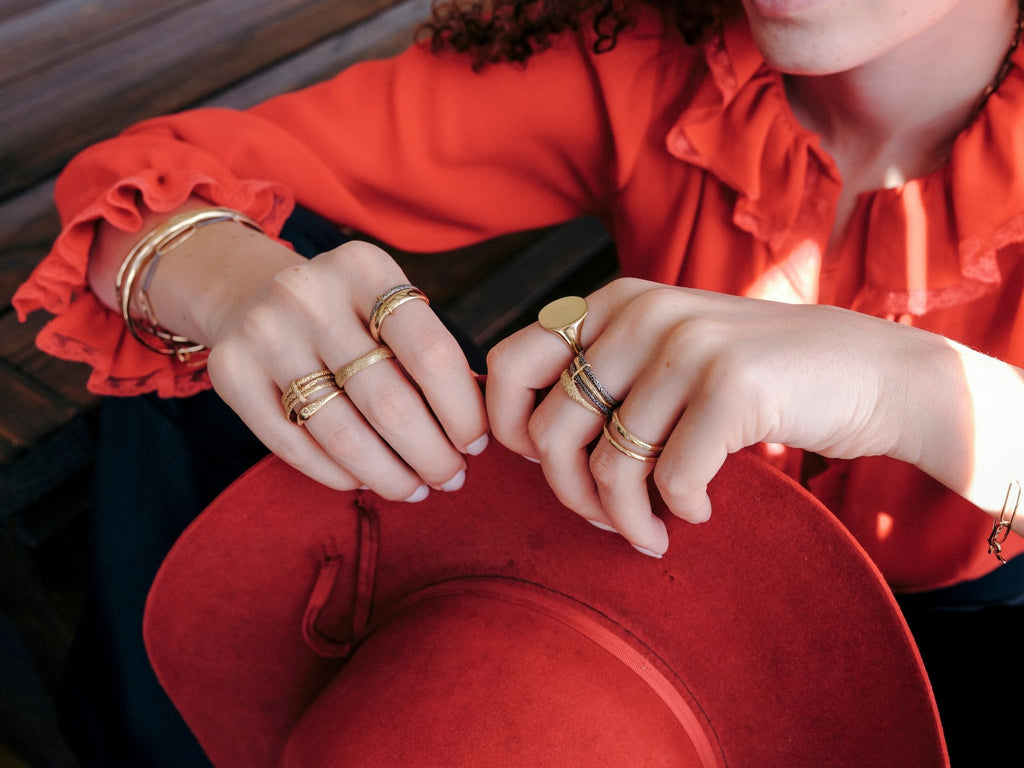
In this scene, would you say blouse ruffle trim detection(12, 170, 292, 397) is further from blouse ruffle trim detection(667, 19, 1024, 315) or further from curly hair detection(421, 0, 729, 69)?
blouse ruffle trim detection(667, 19, 1024, 315)

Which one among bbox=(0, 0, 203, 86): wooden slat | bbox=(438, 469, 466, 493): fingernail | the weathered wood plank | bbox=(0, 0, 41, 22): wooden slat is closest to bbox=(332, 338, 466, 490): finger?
bbox=(438, 469, 466, 493): fingernail

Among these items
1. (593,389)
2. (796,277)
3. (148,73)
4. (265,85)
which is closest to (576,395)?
(593,389)

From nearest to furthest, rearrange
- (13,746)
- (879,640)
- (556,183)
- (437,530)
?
(879,640)
(437,530)
(556,183)
(13,746)

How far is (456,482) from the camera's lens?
0.58 metres

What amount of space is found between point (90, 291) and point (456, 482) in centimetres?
55

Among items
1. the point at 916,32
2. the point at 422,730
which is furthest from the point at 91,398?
the point at 916,32

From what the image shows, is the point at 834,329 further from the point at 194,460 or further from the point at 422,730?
the point at 194,460

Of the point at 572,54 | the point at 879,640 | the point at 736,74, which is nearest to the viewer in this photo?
the point at 879,640

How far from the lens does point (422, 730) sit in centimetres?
46

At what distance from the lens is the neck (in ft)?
2.53

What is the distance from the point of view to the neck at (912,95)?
771 millimetres

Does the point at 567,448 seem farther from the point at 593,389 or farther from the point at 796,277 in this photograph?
the point at 796,277

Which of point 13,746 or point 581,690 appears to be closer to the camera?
point 581,690

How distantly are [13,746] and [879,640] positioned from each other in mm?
1650
